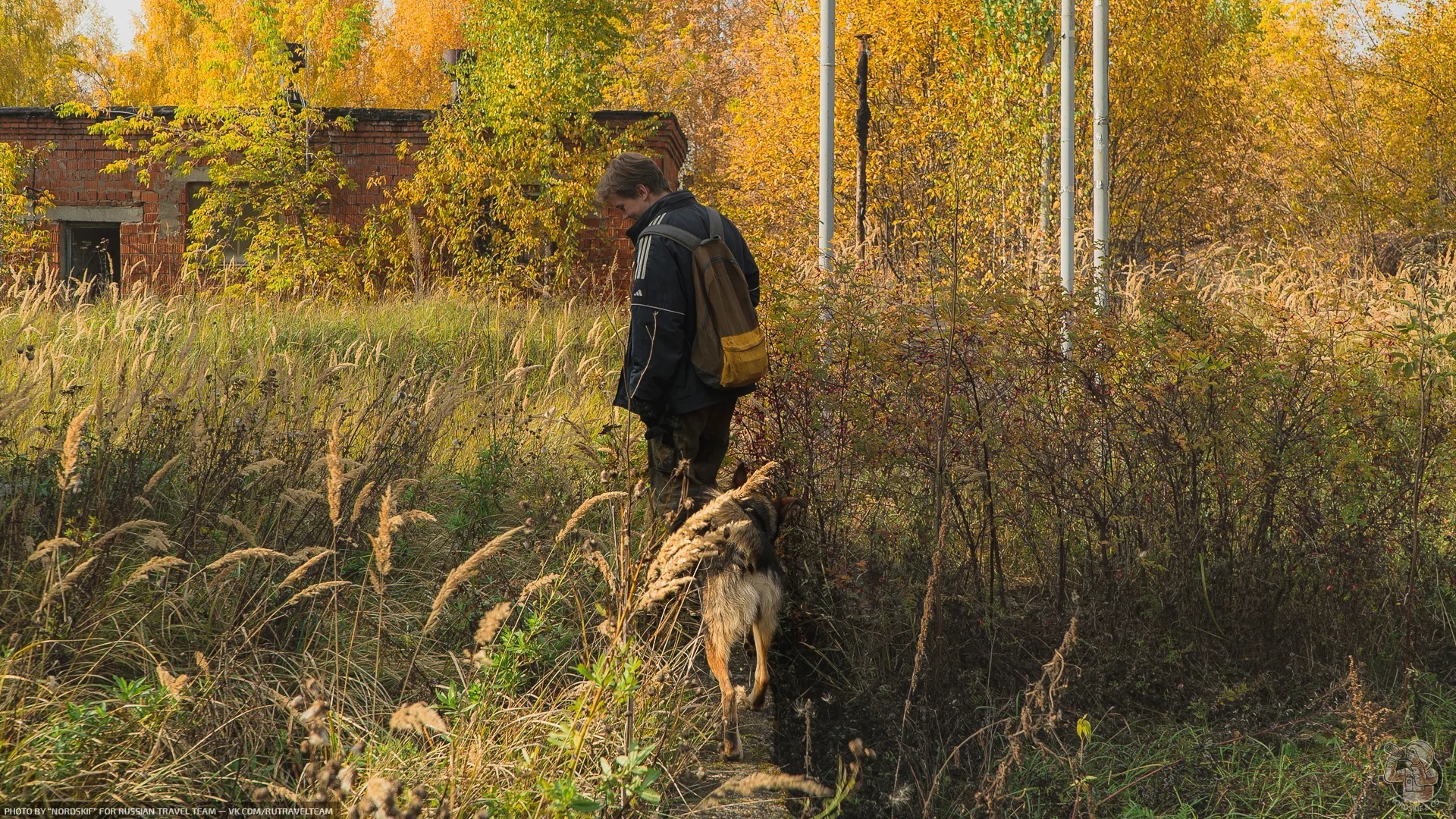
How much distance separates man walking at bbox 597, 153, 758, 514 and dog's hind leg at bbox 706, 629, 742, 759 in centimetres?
64

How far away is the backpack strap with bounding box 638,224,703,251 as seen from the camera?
15.1 feet

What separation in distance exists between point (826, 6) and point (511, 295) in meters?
8.86

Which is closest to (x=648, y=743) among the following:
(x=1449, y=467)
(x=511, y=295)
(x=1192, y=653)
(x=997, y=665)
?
(x=997, y=665)

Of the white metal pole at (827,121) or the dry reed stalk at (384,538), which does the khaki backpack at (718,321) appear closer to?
the dry reed stalk at (384,538)

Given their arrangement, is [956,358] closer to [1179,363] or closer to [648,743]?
[1179,363]

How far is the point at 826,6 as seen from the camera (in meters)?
8.45

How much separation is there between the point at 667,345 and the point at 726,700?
4.56 ft

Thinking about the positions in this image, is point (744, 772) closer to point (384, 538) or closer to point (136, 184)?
point (384, 538)

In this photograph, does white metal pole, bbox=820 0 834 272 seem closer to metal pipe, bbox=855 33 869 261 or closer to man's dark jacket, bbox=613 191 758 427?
metal pipe, bbox=855 33 869 261

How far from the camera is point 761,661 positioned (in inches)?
168

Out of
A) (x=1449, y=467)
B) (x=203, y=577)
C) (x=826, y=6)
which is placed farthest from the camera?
(x=826, y=6)

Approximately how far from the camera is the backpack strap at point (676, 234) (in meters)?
4.61

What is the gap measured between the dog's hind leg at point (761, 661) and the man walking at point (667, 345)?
0.59 m

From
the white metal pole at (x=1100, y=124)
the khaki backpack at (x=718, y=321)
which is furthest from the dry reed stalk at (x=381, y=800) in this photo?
the white metal pole at (x=1100, y=124)
